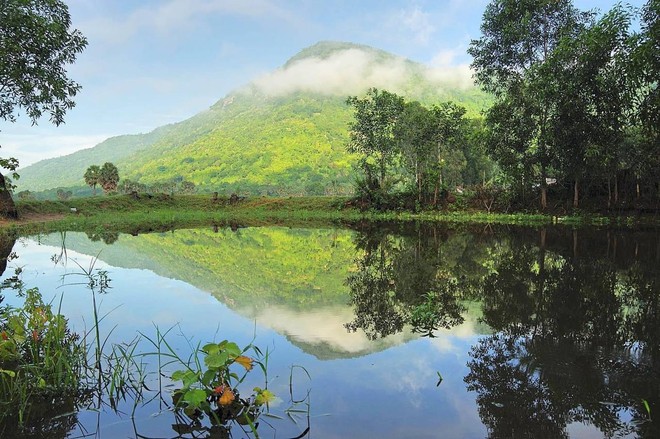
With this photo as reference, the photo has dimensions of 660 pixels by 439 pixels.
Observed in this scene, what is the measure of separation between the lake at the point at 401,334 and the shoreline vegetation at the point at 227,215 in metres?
13.3

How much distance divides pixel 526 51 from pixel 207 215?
2641cm

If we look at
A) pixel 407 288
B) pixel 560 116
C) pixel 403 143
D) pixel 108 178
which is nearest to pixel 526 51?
pixel 560 116

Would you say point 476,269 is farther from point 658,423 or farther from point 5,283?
point 5,283

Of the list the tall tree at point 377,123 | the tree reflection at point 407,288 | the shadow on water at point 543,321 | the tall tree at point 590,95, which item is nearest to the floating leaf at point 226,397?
the shadow on water at point 543,321

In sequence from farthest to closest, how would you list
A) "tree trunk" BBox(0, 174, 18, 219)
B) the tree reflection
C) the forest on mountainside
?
A: "tree trunk" BBox(0, 174, 18, 219), the forest on mountainside, the tree reflection

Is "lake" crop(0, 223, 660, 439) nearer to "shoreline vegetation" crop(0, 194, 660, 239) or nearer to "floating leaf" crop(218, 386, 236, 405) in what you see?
"floating leaf" crop(218, 386, 236, 405)

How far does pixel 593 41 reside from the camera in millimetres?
20750

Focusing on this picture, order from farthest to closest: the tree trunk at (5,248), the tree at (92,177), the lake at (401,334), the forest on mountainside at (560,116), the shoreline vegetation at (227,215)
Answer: the tree at (92,177)
the shoreline vegetation at (227,215)
the forest on mountainside at (560,116)
the tree trunk at (5,248)
the lake at (401,334)

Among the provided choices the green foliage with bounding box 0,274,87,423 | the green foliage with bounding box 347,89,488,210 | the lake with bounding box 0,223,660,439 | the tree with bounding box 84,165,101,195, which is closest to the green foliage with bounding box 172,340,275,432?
the lake with bounding box 0,223,660,439

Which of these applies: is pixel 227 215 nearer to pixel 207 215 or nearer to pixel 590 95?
pixel 207 215

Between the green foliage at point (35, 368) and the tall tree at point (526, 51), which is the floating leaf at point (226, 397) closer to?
the green foliage at point (35, 368)

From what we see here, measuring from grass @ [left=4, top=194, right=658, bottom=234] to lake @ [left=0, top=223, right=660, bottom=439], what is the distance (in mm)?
13549

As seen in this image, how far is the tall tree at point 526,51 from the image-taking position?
25781mm

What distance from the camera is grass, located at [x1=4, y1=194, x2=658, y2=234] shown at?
2441 centimetres
